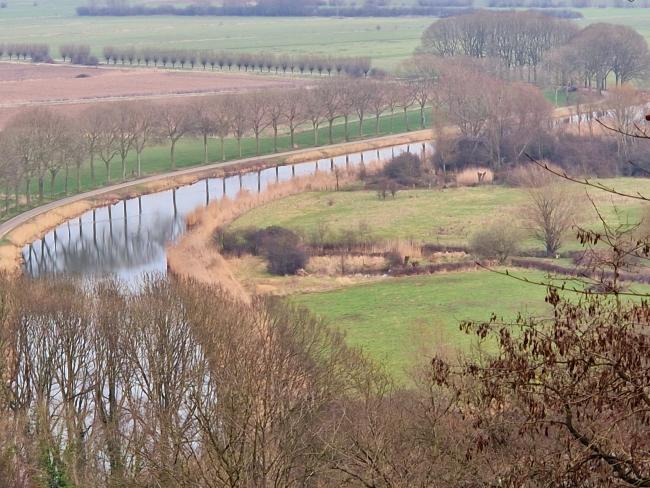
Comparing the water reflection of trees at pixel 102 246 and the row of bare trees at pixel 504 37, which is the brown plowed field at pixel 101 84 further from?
the water reflection of trees at pixel 102 246

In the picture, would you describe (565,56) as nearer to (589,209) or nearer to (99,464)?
(589,209)

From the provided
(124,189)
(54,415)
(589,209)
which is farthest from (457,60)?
(54,415)

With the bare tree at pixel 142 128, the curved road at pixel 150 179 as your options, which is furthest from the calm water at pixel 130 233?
the bare tree at pixel 142 128

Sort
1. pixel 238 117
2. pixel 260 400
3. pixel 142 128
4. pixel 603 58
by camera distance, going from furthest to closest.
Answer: pixel 603 58 < pixel 238 117 < pixel 142 128 < pixel 260 400

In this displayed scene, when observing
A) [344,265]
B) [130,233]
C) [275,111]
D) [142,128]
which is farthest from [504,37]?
[344,265]

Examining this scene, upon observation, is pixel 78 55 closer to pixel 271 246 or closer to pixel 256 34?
pixel 256 34

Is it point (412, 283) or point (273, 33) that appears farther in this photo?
point (273, 33)
